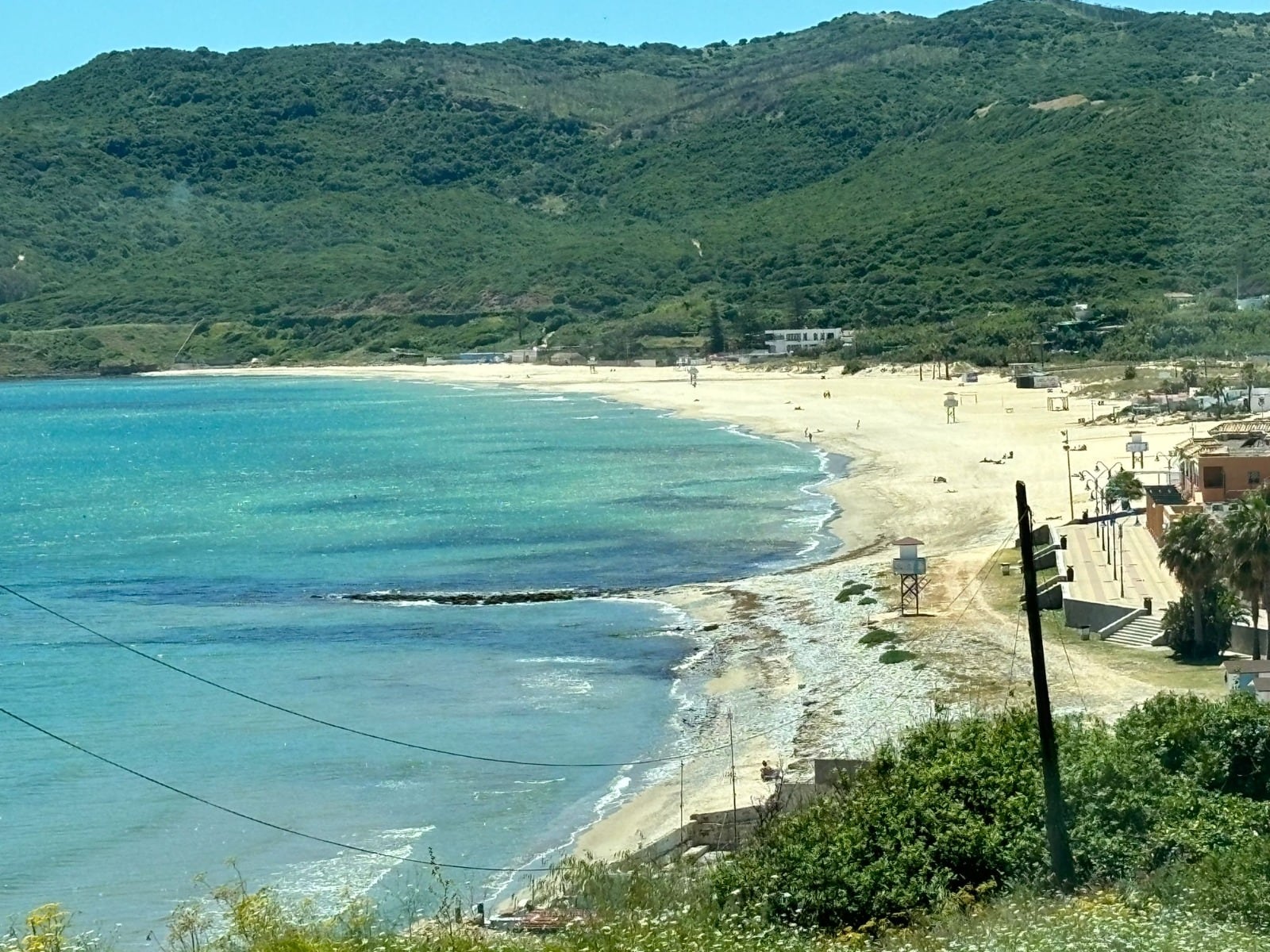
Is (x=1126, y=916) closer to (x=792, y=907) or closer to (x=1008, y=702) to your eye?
(x=792, y=907)

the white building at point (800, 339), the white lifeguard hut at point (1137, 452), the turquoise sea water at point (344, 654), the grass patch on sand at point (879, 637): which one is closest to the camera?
the turquoise sea water at point (344, 654)

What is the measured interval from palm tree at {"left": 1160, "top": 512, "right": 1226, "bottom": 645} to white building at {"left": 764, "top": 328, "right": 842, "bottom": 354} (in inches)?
3930

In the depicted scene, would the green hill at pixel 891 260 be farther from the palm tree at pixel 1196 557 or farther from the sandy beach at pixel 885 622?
the palm tree at pixel 1196 557

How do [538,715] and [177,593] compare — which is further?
[177,593]

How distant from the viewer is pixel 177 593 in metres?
41.6

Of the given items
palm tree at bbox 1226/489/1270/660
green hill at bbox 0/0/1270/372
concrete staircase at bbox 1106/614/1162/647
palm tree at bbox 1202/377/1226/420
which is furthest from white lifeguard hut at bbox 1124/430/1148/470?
green hill at bbox 0/0/1270/372

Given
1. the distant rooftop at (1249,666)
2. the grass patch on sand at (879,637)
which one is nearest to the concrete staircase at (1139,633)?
the distant rooftop at (1249,666)

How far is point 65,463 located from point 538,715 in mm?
62699

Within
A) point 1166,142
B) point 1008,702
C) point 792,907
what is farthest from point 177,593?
point 1166,142

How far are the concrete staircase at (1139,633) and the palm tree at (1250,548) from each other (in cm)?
214

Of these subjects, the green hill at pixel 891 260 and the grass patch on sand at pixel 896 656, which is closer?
the grass patch on sand at pixel 896 656

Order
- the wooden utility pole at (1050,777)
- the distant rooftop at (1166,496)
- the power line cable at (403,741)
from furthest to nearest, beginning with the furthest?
the distant rooftop at (1166,496), the power line cable at (403,741), the wooden utility pole at (1050,777)

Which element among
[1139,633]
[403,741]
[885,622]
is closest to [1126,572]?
[885,622]

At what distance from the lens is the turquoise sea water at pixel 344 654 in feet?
70.6
